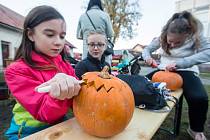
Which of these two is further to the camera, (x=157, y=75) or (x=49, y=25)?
(x=157, y=75)

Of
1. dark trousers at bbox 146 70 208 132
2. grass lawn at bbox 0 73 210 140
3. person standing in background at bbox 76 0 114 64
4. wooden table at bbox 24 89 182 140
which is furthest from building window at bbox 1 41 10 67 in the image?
wooden table at bbox 24 89 182 140

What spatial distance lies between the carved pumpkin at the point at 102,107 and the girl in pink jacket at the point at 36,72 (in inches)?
3.9

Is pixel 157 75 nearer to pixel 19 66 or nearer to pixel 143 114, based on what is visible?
pixel 143 114

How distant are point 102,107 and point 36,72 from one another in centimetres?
45

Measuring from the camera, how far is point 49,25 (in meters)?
1.06

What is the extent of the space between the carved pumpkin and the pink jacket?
105 millimetres

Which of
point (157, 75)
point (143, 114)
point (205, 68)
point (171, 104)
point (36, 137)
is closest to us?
point (36, 137)

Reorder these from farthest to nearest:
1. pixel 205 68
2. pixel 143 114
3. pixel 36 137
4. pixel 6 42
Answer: pixel 205 68 < pixel 6 42 < pixel 143 114 < pixel 36 137

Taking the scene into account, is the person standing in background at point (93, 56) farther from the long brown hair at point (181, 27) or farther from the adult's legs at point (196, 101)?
the adult's legs at point (196, 101)

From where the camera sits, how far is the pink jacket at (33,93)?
2.84 feet

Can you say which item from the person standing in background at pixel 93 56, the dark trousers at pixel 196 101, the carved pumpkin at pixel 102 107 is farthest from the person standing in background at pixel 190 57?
the carved pumpkin at pixel 102 107

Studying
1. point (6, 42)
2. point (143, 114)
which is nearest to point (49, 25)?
point (143, 114)

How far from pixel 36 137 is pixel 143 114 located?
71cm

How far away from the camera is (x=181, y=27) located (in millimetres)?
2156
